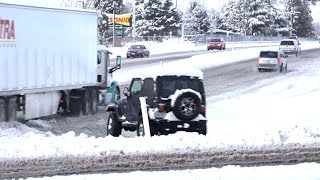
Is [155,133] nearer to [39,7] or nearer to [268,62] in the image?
[39,7]

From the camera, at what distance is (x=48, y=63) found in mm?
17438

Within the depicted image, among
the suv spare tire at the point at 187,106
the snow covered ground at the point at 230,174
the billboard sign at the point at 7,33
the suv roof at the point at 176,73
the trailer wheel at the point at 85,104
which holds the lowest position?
the trailer wheel at the point at 85,104

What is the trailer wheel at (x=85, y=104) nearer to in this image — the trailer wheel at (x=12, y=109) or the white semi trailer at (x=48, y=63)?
the white semi trailer at (x=48, y=63)

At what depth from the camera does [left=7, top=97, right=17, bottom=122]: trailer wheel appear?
1576 centimetres

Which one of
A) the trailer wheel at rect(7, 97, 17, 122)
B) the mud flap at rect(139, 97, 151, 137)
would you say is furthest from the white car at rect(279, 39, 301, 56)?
the mud flap at rect(139, 97, 151, 137)

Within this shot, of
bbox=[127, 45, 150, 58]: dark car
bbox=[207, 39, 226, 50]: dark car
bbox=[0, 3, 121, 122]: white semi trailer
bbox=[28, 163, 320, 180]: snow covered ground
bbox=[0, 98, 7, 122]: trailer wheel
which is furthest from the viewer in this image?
bbox=[207, 39, 226, 50]: dark car

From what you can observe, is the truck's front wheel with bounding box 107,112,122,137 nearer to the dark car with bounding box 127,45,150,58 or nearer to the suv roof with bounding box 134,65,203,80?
the suv roof with bounding box 134,65,203,80

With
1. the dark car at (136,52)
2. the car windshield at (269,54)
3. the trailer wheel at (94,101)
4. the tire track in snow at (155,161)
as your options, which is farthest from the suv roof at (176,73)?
the dark car at (136,52)

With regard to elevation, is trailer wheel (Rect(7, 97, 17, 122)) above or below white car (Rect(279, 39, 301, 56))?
below

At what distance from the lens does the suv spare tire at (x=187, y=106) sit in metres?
12.3

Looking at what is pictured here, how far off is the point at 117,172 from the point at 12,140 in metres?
3.72

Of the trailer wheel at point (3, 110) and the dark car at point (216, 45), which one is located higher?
the dark car at point (216, 45)

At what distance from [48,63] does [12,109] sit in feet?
7.20

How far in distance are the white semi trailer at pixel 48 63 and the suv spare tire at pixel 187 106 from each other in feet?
18.3
